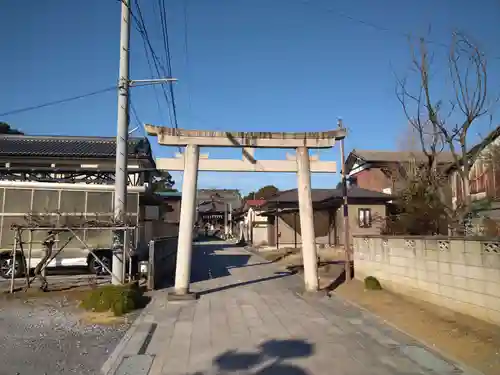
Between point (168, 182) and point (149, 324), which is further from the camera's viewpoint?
point (168, 182)

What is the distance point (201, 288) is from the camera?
1302 cm

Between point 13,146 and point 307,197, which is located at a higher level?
point 13,146

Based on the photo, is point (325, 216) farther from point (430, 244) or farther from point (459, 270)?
point (459, 270)

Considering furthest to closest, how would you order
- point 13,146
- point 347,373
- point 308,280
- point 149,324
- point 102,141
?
point 102,141, point 13,146, point 308,280, point 149,324, point 347,373

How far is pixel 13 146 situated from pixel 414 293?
20.2m

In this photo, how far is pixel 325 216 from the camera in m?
29.2

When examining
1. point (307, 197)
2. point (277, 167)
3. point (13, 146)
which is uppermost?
point (13, 146)

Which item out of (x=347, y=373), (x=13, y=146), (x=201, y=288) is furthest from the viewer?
(x=13, y=146)

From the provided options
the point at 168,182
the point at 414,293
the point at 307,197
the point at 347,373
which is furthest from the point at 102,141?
the point at 168,182

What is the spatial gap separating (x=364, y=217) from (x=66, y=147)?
59.9 ft

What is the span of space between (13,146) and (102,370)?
757 inches

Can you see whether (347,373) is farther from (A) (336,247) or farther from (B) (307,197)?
(A) (336,247)

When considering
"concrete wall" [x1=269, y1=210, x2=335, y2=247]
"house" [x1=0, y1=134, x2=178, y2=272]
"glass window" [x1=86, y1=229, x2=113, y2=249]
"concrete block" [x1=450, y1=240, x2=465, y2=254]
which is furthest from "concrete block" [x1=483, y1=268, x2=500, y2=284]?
"concrete wall" [x1=269, y1=210, x2=335, y2=247]

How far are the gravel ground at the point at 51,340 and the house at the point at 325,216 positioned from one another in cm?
1617
